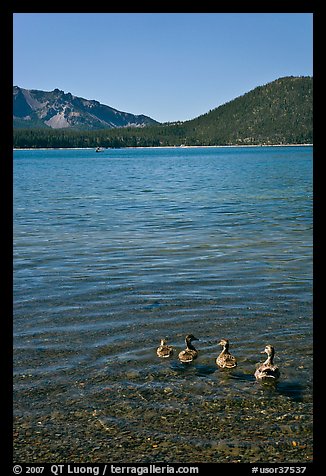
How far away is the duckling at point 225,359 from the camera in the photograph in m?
11.8

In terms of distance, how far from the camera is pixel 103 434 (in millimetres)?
9289

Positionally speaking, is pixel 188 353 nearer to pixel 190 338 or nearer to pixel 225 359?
pixel 190 338

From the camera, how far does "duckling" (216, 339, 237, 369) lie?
11750 millimetres

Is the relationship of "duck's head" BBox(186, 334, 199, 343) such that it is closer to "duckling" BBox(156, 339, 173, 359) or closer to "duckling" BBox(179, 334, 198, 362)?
"duckling" BBox(179, 334, 198, 362)

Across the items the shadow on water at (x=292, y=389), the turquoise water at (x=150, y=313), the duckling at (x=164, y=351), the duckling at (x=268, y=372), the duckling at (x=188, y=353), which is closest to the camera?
the shadow on water at (x=292, y=389)

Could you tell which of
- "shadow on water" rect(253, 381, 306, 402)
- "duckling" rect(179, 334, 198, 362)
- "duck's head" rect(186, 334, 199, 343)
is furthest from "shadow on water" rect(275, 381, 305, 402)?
"duck's head" rect(186, 334, 199, 343)

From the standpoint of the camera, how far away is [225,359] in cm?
1183

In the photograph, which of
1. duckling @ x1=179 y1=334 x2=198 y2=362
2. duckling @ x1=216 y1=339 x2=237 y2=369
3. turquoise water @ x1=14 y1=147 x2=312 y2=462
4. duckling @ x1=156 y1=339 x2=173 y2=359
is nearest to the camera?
turquoise water @ x1=14 y1=147 x2=312 y2=462

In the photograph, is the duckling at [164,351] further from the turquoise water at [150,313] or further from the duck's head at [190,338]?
the duck's head at [190,338]

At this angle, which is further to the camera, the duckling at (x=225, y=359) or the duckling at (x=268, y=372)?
the duckling at (x=225, y=359)

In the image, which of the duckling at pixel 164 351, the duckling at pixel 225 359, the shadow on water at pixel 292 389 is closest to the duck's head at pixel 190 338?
the duckling at pixel 164 351
